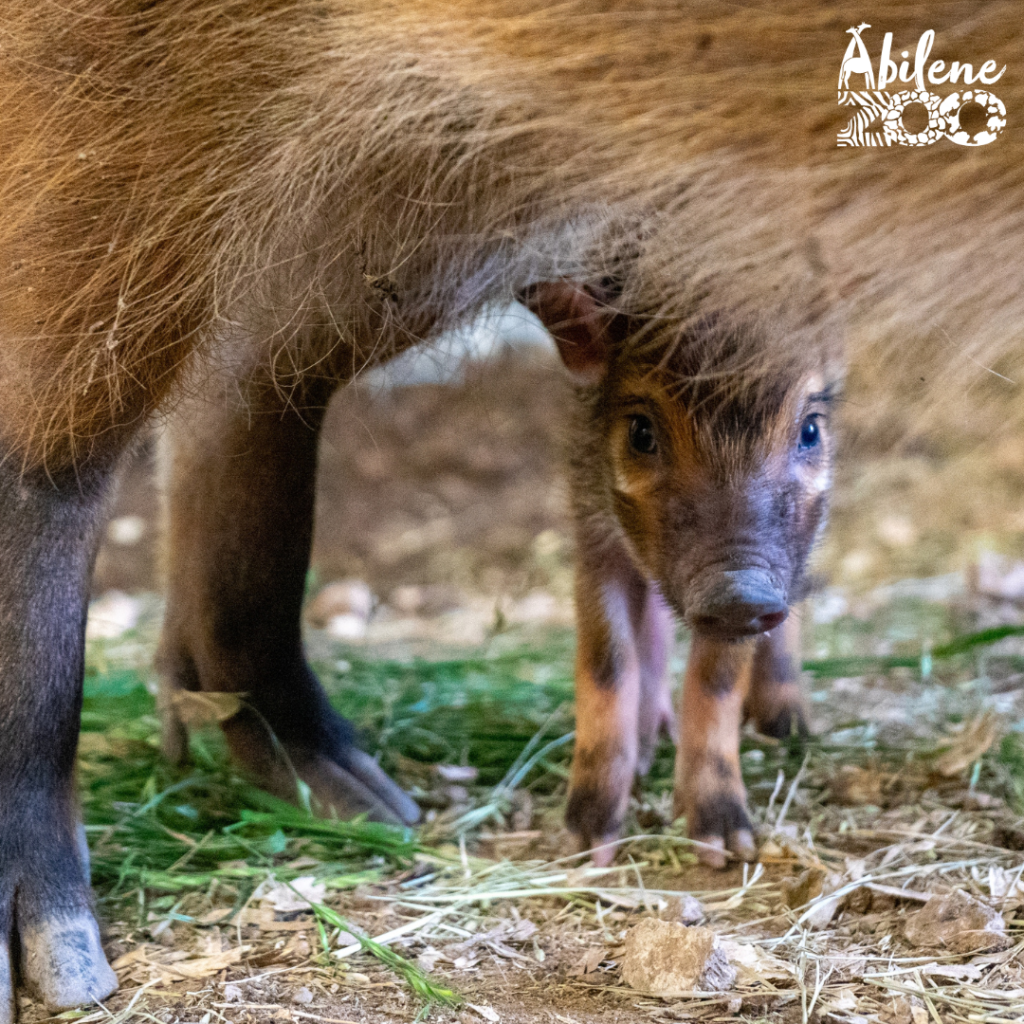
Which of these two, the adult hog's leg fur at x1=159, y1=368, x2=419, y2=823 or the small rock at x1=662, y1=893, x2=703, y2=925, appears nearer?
the small rock at x1=662, y1=893, x2=703, y2=925

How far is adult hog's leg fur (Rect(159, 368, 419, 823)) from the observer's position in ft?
7.05

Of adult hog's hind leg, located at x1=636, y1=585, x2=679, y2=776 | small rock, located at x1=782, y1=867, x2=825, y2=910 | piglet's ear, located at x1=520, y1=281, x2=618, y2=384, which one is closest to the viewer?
small rock, located at x1=782, y1=867, x2=825, y2=910

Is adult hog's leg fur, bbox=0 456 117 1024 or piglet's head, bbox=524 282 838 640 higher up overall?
piglet's head, bbox=524 282 838 640

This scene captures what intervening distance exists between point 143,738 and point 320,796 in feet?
1.44

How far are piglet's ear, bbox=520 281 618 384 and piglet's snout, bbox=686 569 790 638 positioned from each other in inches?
16.4

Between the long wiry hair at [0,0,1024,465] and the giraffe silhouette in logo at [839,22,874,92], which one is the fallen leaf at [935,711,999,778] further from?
the giraffe silhouette in logo at [839,22,874,92]

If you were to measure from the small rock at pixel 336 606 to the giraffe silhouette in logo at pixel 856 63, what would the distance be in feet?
8.21

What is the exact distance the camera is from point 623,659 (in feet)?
6.73

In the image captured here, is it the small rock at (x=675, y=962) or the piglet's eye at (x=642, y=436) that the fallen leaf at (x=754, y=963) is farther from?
the piglet's eye at (x=642, y=436)

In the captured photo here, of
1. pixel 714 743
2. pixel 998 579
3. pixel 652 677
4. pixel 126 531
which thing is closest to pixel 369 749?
pixel 652 677

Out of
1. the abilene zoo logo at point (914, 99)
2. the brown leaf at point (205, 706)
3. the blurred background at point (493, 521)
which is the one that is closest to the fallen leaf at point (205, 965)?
the brown leaf at point (205, 706)

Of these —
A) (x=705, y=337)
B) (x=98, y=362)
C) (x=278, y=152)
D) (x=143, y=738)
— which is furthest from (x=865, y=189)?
(x=143, y=738)

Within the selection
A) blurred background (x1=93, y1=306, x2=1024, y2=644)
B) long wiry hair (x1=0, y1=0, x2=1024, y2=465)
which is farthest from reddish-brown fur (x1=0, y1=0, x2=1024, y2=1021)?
blurred background (x1=93, y1=306, x2=1024, y2=644)

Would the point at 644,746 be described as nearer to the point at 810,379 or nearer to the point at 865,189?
the point at 810,379
